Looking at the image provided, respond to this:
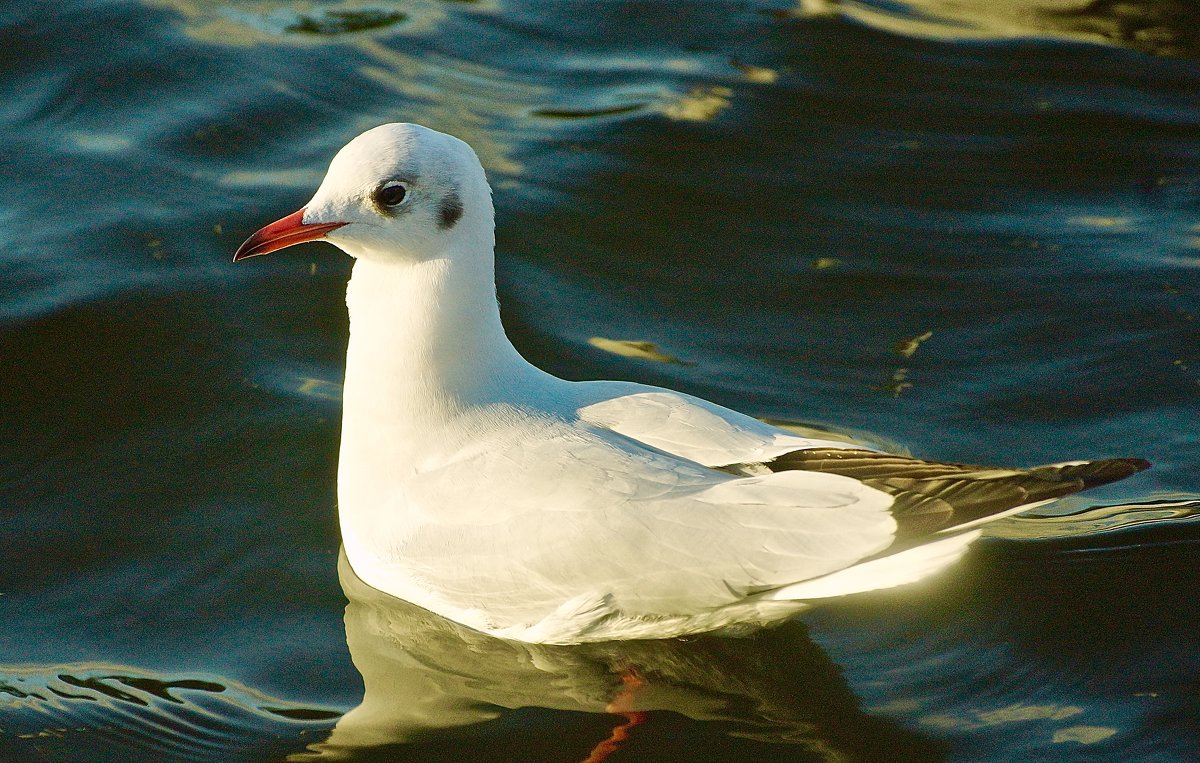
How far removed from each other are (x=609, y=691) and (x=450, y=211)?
1701mm

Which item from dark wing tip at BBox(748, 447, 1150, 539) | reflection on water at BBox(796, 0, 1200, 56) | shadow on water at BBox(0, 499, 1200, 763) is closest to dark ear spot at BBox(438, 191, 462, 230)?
shadow on water at BBox(0, 499, 1200, 763)

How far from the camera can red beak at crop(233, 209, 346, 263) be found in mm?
4605

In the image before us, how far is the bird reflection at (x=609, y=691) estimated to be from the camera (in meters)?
4.47

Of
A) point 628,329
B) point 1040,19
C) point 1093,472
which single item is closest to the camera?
point 1093,472

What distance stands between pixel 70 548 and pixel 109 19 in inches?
196

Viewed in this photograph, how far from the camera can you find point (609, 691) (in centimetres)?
471

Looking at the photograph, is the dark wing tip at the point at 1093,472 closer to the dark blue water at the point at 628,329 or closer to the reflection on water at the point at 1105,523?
Result: the dark blue water at the point at 628,329

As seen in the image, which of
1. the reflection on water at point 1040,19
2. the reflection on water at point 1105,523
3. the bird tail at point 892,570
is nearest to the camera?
the bird tail at point 892,570

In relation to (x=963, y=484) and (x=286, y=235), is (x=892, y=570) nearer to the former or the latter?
(x=963, y=484)

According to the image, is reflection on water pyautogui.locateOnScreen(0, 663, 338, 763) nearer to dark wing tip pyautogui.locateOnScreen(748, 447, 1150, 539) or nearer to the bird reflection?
the bird reflection

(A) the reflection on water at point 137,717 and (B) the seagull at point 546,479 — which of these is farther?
(A) the reflection on water at point 137,717

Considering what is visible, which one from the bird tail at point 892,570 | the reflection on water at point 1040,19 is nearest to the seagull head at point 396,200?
the bird tail at point 892,570

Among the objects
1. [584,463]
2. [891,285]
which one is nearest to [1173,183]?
[891,285]

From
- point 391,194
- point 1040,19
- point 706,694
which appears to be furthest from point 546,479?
point 1040,19
